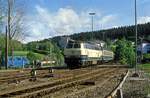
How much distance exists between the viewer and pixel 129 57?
5941cm

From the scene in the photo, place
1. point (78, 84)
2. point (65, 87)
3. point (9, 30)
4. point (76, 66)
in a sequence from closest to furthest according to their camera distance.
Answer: point (65, 87)
point (78, 84)
point (76, 66)
point (9, 30)

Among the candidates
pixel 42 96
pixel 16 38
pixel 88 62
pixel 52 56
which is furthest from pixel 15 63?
pixel 42 96

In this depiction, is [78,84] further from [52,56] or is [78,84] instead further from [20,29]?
[52,56]

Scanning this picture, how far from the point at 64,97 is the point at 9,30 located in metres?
42.3

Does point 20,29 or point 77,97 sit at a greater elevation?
point 20,29

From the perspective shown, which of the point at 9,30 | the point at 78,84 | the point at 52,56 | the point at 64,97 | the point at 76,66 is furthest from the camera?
the point at 52,56

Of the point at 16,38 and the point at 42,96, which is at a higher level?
the point at 16,38

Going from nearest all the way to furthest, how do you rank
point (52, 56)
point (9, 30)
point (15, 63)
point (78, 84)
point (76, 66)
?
point (78, 84), point (76, 66), point (9, 30), point (15, 63), point (52, 56)

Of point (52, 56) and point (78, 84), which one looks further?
point (52, 56)

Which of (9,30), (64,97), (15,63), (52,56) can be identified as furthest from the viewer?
(52,56)

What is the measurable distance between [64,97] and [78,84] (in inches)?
304

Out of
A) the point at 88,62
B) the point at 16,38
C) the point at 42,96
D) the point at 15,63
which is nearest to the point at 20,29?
the point at 16,38

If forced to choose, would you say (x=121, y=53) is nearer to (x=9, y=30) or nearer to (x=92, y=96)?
(x=9, y=30)

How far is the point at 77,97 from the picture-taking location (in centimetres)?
1631
